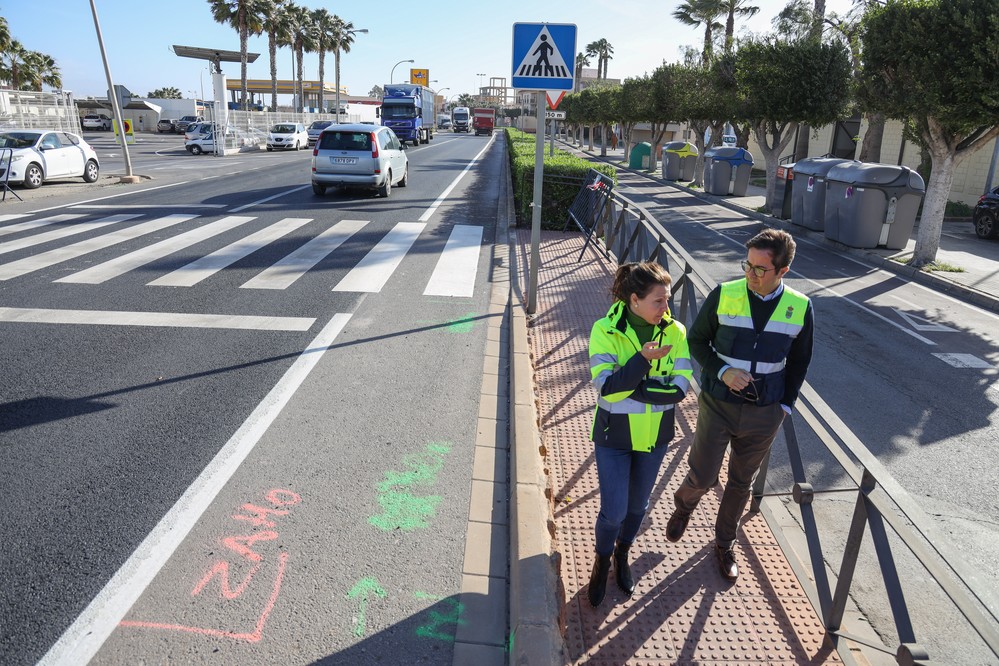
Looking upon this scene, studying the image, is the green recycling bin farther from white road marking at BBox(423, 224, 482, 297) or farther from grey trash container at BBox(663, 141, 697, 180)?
white road marking at BBox(423, 224, 482, 297)

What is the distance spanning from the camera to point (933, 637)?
3.33 metres

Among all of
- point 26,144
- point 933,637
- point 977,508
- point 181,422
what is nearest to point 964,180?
point 977,508

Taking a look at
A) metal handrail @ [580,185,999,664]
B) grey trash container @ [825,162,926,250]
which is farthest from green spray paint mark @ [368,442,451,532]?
grey trash container @ [825,162,926,250]

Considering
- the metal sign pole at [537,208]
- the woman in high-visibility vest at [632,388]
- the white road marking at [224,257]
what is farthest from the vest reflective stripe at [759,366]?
the white road marking at [224,257]

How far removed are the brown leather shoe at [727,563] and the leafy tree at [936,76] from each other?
10783mm

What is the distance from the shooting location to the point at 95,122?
2197 inches

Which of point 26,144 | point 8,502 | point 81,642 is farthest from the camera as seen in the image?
point 26,144

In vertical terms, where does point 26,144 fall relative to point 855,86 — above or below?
below

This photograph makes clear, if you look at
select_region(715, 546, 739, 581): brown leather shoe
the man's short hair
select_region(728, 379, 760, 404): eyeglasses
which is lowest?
select_region(715, 546, 739, 581): brown leather shoe

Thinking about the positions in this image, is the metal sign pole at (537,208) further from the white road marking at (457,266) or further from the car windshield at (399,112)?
the car windshield at (399,112)

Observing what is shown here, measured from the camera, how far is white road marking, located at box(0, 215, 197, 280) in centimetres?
897

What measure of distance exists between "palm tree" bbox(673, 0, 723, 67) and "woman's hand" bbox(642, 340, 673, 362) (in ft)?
111

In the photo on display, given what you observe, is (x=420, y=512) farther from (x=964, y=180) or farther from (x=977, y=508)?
(x=964, y=180)

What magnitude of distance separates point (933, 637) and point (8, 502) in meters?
4.93
